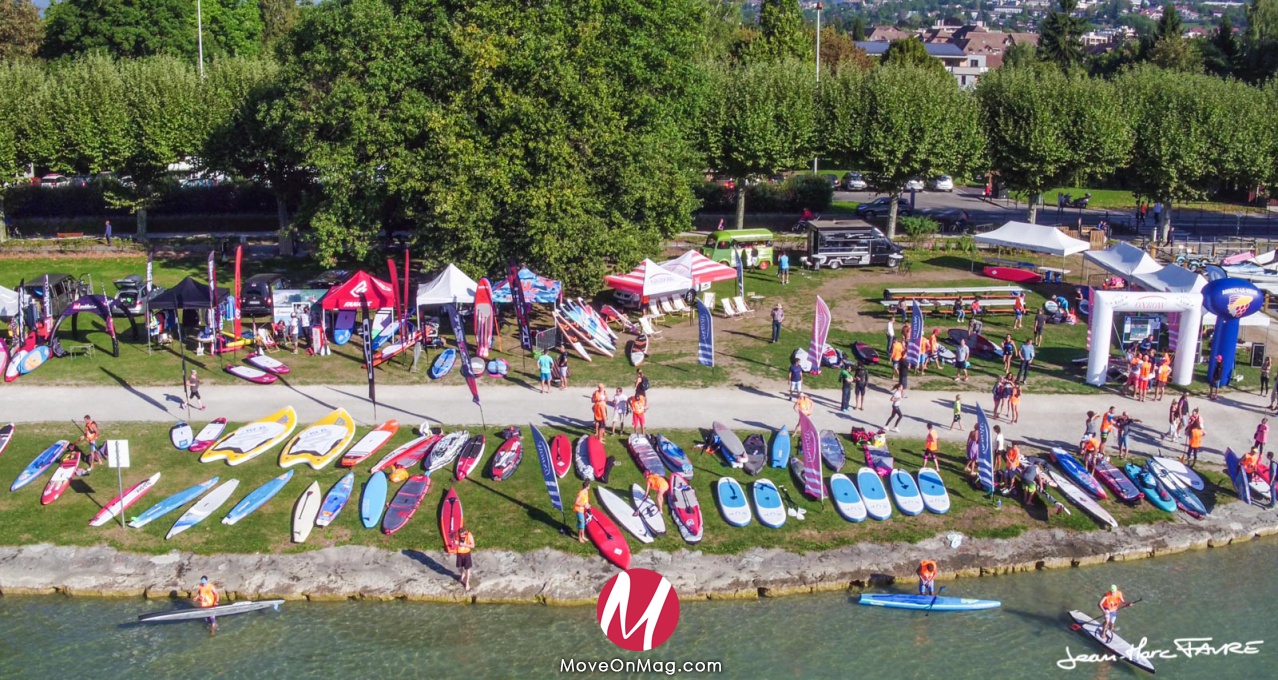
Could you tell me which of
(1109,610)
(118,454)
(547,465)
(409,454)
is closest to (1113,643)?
(1109,610)

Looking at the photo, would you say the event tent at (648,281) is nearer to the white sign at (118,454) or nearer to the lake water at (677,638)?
the lake water at (677,638)

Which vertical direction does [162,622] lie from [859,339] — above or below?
below

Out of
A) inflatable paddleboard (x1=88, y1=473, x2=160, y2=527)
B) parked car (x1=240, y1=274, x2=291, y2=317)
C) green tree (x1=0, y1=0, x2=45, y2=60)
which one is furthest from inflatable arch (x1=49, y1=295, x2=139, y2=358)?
green tree (x1=0, y1=0, x2=45, y2=60)

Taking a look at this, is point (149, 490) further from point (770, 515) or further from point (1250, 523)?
point (1250, 523)

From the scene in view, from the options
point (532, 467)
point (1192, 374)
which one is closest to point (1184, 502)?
point (1192, 374)

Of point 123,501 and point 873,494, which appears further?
point 873,494

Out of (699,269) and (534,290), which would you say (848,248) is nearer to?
(699,269)

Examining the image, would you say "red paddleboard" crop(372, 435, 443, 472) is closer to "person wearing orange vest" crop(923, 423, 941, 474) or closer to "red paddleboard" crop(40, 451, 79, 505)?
"red paddleboard" crop(40, 451, 79, 505)
